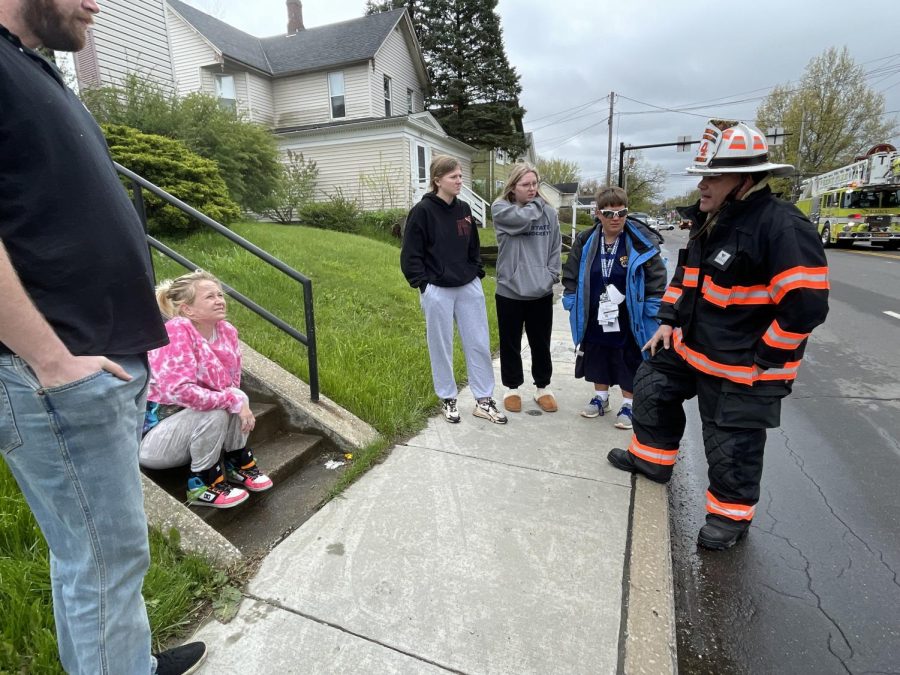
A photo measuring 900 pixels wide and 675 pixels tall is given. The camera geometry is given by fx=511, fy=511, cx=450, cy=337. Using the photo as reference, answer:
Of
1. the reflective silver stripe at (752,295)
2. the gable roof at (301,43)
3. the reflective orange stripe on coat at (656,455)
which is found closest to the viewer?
the reflective silver stripe at (752,295)

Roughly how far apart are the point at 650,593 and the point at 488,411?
6.17 feet

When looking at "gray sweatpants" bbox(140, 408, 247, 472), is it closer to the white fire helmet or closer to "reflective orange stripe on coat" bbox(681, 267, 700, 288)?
"reflective orange stripe on coat" bbox(681, 267, 700, 288)

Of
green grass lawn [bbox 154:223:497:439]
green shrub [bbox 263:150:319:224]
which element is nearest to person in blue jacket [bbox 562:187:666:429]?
green grass lawn [bbox 154:223:497:439]

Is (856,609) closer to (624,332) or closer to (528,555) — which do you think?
(528,555)

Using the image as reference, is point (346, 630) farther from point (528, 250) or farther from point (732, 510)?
point (528, 250)

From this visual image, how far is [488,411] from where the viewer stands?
150 inches

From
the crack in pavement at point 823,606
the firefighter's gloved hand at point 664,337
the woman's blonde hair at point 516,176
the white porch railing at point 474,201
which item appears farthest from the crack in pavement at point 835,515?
the white porch railing at point 474,201

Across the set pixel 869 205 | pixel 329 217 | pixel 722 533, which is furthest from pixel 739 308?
pixel 869 205

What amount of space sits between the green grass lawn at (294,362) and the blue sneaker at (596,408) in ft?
3.88

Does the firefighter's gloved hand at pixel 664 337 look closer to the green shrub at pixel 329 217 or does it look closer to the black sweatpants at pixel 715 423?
the black sweatpants at pixel 715 423

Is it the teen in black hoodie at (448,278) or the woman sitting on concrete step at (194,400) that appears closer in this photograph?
the woman sitting on concrete step at (194,400)

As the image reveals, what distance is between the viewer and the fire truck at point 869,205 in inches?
690

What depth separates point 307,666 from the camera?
5.64 feet

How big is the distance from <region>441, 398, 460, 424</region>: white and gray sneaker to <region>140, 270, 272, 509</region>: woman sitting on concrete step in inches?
61.4
